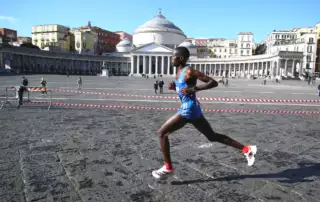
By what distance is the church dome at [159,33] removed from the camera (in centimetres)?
10156

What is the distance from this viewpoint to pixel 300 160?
436 centimetres

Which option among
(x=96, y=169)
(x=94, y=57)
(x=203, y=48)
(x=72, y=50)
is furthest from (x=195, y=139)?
(x=203, y=48)

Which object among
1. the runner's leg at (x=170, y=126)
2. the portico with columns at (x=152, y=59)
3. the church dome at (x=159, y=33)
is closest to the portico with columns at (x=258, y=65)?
the portico with columns at (x=152, y=59)

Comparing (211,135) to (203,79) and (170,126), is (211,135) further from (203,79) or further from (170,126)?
(203,79)

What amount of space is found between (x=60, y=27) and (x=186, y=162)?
90.3 meters

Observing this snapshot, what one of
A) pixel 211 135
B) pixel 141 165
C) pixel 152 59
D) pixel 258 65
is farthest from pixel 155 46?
pixel 211 135

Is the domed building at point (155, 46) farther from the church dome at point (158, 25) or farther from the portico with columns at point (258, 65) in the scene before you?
the portico with columns at point (258, 65)

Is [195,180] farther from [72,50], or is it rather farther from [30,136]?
[72,50]

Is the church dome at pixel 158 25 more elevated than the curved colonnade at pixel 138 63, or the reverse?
the church dome at pixel 158 25

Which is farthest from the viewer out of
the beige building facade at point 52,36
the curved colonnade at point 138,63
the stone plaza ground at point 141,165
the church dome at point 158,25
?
the church dome at point 158,25

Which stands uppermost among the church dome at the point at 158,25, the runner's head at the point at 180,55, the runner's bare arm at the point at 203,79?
the church dome at the point at 158,25

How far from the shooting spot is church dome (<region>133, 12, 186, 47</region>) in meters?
102

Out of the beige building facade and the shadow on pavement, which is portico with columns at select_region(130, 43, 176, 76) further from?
the shadow on pavement

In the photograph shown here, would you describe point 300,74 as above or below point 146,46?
below
